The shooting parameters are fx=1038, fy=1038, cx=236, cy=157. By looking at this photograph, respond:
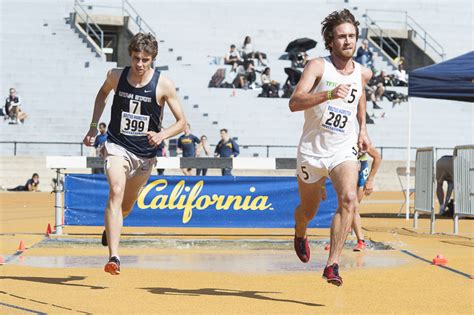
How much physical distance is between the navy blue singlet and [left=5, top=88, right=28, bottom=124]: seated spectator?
23993 millimetres

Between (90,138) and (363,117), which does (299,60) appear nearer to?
(90,138)

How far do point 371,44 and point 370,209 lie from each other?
72.0 feet

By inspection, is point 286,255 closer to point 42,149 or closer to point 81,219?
point 81,219

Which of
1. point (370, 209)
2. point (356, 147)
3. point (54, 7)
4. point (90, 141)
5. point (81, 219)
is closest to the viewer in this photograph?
point (356, 147)

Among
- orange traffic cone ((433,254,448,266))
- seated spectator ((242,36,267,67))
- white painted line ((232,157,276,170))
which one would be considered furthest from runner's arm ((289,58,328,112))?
seated spectator ((242,36,267,67))

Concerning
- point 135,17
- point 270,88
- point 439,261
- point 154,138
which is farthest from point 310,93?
point 135,17

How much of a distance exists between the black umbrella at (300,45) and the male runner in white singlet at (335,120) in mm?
30760

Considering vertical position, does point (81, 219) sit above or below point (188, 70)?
below

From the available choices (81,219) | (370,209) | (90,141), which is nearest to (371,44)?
(370,209)

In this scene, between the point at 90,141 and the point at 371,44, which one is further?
the point at 371,44

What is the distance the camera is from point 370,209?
73.5ft

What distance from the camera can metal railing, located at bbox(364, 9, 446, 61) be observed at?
45438 millimetres

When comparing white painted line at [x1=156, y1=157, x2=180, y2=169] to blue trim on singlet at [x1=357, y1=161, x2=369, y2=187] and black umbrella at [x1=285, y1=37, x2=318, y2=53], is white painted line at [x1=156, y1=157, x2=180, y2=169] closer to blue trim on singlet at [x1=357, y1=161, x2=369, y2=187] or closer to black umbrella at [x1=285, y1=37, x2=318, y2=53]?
blue trim on singlet at [x1=357, y1=161, x2=369, y2=187]

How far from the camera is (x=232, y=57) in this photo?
37250 millimetres
